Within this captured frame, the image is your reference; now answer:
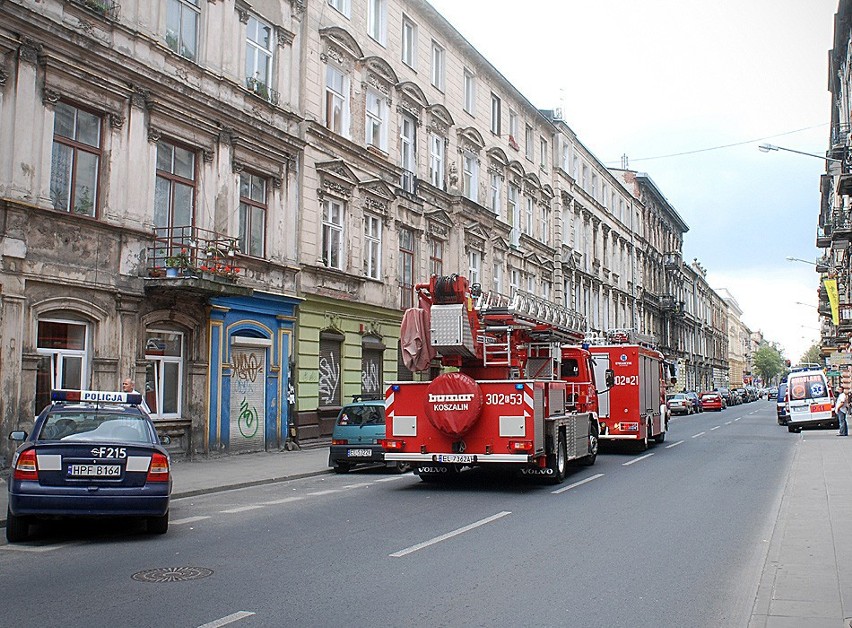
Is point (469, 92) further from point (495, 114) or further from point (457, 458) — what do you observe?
point (457, 458)

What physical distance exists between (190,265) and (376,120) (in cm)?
1176

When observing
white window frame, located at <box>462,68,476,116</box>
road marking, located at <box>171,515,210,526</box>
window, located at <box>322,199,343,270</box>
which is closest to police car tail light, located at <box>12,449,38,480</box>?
road marking, located at <box>171,515,210,526</box>

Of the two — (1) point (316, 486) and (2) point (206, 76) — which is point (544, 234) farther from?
(1) point (316, 486)

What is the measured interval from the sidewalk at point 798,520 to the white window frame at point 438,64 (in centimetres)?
1631

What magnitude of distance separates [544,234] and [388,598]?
1519 inches

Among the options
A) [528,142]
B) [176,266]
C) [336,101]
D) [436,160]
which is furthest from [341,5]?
[528,142]

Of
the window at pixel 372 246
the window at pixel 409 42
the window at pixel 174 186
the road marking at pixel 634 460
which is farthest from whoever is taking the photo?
the window at pixel 409 42

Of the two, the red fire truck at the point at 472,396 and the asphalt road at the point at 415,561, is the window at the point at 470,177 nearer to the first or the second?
the red fire truck at the point at 472,396

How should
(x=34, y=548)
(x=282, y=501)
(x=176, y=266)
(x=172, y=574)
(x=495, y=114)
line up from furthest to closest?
1. (x=495, y=114)
2. (x=176, y=266)
3. (x=282, y=501)
4. (x=34, y=548)
5. (x=172, y=574)

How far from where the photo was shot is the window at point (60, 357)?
1579cm

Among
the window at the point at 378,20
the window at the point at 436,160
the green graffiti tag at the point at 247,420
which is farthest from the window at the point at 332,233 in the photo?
the window at the point at 436,160

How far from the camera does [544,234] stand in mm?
44375

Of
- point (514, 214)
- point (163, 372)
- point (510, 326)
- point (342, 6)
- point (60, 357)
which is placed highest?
point (342, 6)

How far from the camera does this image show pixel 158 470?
9602 mm
